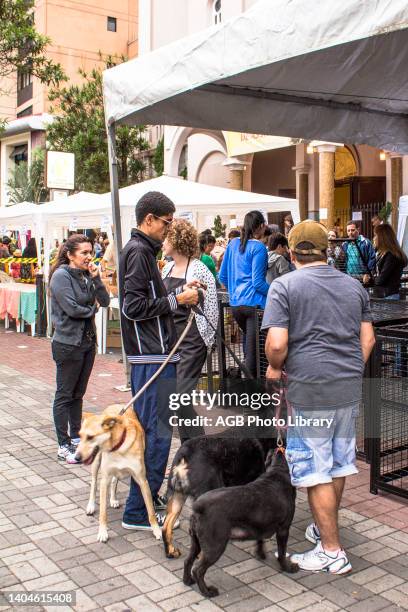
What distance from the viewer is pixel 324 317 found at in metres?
3.50

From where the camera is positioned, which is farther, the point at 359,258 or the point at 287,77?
the point at 359,258

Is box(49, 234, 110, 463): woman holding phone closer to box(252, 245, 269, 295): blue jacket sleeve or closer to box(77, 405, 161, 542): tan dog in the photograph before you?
box(77, 405, 161, 542): tan dog

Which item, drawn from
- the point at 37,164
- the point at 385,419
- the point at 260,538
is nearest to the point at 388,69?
the point at 385,419

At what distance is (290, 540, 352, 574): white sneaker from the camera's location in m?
3.67

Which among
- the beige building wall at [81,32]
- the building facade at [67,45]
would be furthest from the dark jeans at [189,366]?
the beige building wall at [81,32]

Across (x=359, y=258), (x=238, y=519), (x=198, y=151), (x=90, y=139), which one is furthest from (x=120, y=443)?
(x=90, y=139)

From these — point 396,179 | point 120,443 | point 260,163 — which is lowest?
point 120,443

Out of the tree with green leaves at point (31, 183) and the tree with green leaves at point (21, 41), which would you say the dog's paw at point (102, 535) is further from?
the tree with green leaves at point (31, 183)

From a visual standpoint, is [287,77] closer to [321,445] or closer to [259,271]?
[259,271]

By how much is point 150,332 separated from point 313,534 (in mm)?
1596

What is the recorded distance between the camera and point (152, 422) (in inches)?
166

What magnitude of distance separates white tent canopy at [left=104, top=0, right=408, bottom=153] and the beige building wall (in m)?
40.1

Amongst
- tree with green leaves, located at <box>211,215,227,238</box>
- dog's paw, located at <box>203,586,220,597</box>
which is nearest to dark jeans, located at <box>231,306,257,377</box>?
dog's paw, located at <box>203,586,220,597</box>

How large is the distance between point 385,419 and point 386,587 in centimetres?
168
